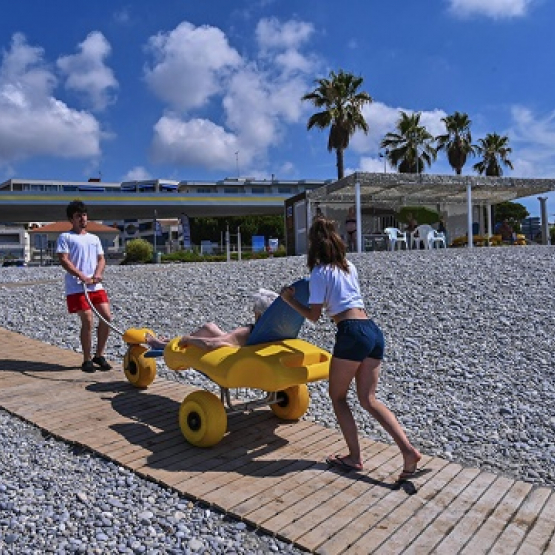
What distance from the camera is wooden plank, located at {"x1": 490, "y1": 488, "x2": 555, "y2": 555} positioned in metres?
2.52

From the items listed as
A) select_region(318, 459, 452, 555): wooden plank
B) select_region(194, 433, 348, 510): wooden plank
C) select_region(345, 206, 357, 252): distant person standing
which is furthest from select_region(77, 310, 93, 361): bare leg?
select_region(345, 206, 357, 252): distant person standing

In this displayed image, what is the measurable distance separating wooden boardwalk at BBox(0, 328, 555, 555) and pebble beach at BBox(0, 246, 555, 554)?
151 millimetres

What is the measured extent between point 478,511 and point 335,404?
0.91 meters

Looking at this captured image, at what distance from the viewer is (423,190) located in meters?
23.1

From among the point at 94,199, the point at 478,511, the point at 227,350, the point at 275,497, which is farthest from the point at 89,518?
the point at 94,199

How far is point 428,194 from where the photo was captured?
82.0ft

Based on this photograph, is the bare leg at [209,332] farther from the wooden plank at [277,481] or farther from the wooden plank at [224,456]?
the wooden plank at [277,481]

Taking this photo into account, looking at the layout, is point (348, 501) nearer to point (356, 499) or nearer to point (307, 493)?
point (356, 499)

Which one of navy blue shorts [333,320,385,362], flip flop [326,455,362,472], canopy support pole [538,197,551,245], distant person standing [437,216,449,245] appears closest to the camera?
navy blue shorts [333,320,385,362]

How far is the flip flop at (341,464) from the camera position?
10.8ft

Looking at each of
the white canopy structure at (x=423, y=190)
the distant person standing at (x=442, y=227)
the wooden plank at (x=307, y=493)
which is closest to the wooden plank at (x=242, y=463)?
the wooden plank at (x=307, y=493)

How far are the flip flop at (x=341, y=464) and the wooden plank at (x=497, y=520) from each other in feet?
2.56

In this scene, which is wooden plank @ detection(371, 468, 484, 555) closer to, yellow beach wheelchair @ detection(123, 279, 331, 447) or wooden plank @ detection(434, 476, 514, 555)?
wooden plank @ detection(434, 476, 514, 555)

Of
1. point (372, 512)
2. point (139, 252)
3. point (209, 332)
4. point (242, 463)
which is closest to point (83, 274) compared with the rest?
point (209, 332)
